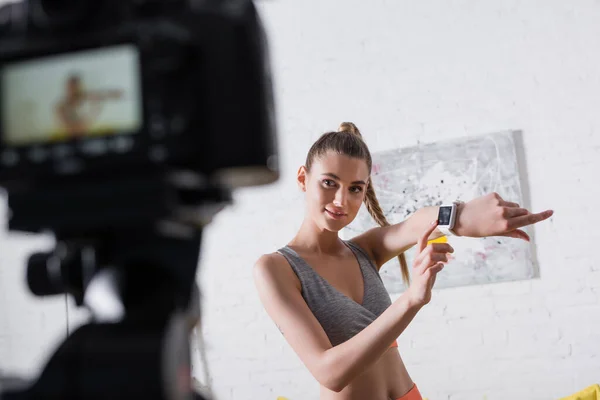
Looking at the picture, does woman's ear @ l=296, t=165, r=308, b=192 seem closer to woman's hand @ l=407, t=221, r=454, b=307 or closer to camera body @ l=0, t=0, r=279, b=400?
woman's hand @ l=407, t=221, r=454, b=307

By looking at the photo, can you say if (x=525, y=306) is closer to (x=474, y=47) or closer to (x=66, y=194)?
(x=474, y=47)

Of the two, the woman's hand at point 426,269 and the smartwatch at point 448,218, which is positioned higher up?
the smartwatch at point 448,218

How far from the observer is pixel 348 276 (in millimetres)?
1549

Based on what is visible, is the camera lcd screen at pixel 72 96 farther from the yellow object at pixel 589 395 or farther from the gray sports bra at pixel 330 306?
the yellow object at pixel 589 395

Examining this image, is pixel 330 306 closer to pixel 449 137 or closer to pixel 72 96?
pixel 72 96

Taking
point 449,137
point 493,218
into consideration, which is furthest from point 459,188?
point 493,218

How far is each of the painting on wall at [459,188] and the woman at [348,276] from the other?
1489 mm

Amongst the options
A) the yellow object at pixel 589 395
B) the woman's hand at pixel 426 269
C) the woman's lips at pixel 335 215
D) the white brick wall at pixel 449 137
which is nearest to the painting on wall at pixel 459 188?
the white brick wall at pixel 449 137

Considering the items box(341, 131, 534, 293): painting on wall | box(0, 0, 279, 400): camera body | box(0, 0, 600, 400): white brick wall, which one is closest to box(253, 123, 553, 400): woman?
box(0, 0, 279, 400): camera body

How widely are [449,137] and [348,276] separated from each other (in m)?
1.87

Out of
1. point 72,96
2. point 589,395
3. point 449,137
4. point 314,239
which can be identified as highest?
point 449,137

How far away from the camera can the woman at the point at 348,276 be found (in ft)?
3.92

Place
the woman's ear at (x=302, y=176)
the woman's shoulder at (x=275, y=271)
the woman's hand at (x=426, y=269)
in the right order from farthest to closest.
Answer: the woman's ear at (x=302, y=176) → the woman's shoulder at (x=275, y=271) → the woman's hand at (x=426, y=269)

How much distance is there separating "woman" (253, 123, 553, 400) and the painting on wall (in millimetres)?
1489
